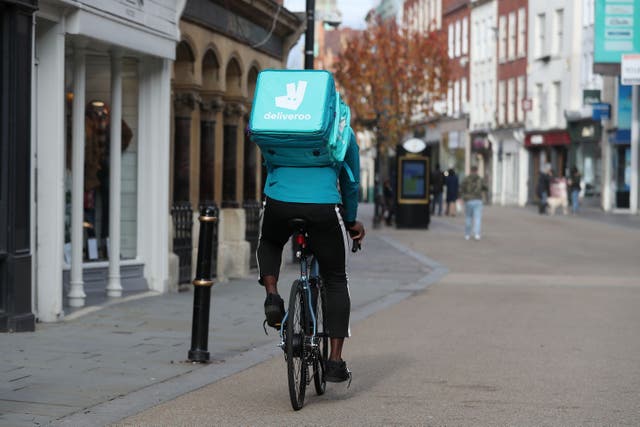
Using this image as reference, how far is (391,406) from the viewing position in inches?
303

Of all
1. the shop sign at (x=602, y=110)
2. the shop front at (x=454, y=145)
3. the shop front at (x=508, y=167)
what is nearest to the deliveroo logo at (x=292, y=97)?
the shop sign at (x=602, y=110)

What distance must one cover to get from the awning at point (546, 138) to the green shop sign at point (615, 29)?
1388cm

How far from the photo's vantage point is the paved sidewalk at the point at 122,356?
7.52 metres

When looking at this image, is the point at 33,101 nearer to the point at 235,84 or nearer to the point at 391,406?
the point at 391,406

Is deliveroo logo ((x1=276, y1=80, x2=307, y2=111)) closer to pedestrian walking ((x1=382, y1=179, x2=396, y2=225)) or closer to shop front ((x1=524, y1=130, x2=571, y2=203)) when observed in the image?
pedestrian walking ((x1=382, y1=179, x2=396, y2=225))

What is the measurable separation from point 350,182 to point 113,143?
710cm

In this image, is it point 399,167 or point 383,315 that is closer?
point 383,315

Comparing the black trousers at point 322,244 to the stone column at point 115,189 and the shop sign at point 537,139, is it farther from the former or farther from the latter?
the shop sign at point 537,139

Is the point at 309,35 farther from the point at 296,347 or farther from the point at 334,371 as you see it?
the point at 296,347

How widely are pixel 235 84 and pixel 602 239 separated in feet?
45.8

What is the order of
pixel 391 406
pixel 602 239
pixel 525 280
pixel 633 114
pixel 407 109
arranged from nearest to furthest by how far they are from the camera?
pixel 391 406
pixel 525 280
pixel 602 239
pixel 633 114
pixel 407 109

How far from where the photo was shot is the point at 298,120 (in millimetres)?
7293

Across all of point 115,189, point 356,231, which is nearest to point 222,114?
point 115,189

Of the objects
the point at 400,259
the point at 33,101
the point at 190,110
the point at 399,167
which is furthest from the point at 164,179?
the point at 399,167
